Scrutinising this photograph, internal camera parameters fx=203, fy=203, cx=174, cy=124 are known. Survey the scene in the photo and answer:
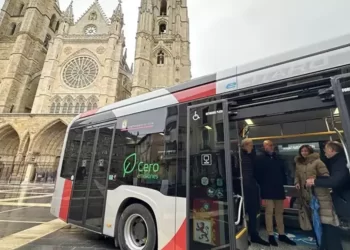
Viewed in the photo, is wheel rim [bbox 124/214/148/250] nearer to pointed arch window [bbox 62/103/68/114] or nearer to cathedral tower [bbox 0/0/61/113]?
pointed arch window [bbox 62/103/68/114]

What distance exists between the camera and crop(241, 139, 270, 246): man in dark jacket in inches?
91.4

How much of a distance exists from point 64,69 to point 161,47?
11.7m

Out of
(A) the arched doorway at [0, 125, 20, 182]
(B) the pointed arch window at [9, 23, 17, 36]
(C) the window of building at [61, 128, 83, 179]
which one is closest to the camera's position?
(C) the window of building at [61, 128, 83, 179]

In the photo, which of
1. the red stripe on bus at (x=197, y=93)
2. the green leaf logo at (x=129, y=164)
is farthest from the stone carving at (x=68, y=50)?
the red stripe on bus at (x=197, y=93)

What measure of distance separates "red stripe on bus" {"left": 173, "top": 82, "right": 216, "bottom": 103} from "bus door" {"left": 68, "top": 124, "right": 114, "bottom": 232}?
1.44 m

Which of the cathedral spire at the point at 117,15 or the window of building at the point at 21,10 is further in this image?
the window of building at the point at 21,10

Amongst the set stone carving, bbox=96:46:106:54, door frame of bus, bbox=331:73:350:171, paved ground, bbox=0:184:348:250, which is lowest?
paved ground, bbox=0:184:348:250

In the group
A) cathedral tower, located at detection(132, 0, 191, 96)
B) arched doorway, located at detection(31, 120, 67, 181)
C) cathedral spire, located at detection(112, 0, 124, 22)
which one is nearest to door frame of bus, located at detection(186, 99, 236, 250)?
cathedral tower, located at detection(132, 0, 191, 96)

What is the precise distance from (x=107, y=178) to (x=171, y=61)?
72.7 feet

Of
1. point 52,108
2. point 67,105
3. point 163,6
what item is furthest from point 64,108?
point 163,6

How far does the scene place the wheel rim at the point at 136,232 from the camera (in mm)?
2756

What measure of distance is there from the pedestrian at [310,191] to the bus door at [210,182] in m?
0.94

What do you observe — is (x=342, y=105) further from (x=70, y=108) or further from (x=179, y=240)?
(x=70, y=108)

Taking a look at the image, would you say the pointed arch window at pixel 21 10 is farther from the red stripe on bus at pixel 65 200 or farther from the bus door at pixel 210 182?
the bus door at pixel 210 182
